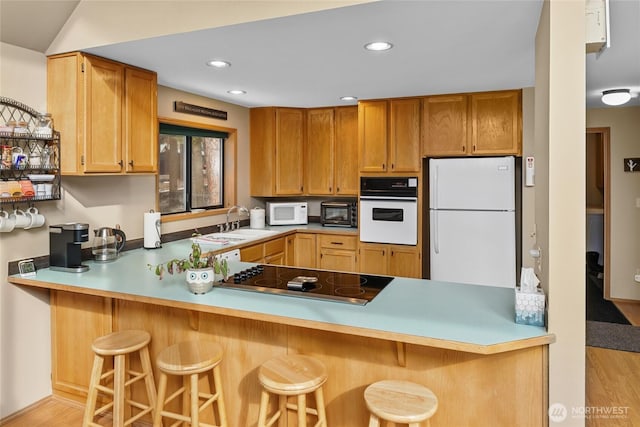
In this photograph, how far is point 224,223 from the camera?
4551 millimetres

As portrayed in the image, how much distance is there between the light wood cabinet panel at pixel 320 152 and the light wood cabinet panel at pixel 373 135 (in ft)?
1.79

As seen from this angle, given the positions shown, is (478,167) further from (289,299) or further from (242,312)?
(242,312)

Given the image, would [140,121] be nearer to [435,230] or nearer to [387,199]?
[387,199]

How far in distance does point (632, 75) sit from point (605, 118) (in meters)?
1.73

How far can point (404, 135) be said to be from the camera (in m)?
4.15

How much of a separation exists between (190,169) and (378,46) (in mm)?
2399

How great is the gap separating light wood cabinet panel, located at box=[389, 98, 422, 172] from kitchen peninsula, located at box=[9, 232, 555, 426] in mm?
1923

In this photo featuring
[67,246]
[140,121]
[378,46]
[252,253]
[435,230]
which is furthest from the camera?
[435,230]

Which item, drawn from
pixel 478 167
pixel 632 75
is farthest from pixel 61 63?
pixel 632 75

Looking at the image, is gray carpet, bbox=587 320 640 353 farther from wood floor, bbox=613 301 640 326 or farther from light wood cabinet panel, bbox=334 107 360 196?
light wood cabinet panel, bbox=334 107 360 196

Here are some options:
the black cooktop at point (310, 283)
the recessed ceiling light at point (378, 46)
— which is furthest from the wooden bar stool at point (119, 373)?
the recessed ceiling light at point (378, 46)

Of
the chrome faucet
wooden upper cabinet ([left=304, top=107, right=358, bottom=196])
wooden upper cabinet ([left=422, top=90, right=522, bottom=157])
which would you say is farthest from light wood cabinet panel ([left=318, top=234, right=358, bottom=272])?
wooden upper cabinet ([left=422, top=90, right=522, bottom=157])

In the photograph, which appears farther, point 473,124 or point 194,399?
point 473,124

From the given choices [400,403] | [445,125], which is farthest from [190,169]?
[400,403]
